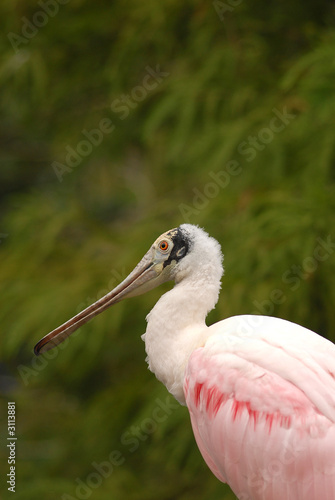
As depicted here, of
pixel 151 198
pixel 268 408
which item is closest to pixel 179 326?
pixel 268 408

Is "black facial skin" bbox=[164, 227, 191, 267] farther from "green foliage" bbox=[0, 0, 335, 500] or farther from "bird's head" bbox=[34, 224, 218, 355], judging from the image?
"green foliage" bbox=[0, 0, 335, 500]

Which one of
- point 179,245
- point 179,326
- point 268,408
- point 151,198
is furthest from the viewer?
point 151,198

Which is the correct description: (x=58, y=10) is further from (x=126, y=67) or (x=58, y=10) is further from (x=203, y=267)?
(x=203, y=267)

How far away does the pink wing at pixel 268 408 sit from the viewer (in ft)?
12.1

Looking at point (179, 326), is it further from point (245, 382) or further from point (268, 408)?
point (268, 408)

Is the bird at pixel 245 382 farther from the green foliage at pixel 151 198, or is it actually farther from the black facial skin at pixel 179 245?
the green foliage at pixel 151 198

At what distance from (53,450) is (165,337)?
13.4 feet

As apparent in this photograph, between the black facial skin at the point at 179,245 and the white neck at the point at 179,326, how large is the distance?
0.12 m

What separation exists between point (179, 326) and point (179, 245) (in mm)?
397

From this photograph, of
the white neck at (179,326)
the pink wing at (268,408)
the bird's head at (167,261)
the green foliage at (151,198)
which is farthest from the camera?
the green foliage at (151,198)

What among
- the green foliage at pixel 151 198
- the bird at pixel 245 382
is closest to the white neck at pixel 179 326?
the bird at pixel 245 382

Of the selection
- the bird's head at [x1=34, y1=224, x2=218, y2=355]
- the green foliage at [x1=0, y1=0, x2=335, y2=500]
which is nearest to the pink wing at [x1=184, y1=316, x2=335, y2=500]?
the bird's head at [x1=34, y1=224, x2=218, y2=355]

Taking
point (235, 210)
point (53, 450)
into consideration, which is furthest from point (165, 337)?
point (53, 450)

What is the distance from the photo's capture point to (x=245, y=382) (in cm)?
384
